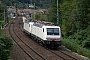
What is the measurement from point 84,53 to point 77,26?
42.0ft

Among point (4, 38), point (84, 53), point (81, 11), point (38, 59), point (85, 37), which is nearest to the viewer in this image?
point (4, 38)

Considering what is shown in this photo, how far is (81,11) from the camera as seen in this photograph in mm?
35750

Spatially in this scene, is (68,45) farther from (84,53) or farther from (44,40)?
(84,53)

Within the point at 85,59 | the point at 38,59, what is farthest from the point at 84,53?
the point at 38,59

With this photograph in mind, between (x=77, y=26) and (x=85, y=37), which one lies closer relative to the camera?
(x=85, y=37)

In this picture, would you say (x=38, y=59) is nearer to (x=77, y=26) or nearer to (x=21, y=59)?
(x=21, y=59)

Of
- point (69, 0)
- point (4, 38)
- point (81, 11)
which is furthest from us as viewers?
point (69, 0)

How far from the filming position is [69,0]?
4838 cm

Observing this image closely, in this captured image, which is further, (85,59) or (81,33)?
(81,33)

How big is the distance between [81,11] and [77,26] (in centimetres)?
222

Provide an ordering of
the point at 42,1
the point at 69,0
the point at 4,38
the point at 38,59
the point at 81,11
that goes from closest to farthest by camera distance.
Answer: the point at 4,38 → the point at 38,59 → the point at 81,11 → the point at 69,0 → the point at 42,1

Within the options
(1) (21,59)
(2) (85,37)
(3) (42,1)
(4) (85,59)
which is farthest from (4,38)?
(3) (42,1)

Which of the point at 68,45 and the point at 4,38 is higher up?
the point at 4,38

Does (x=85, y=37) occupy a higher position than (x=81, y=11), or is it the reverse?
(x=81, y=11)
